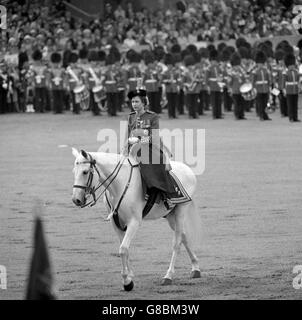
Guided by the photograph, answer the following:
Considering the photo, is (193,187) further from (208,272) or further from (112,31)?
(112,31)

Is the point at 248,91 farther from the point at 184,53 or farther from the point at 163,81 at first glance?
the point at 184,53

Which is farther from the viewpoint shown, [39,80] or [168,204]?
[39,80]

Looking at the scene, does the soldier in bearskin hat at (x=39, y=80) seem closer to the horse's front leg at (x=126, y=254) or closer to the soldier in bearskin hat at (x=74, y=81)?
the soldier in bearskin hat at (x=74, y=81)

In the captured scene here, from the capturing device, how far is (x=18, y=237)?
13.6 m

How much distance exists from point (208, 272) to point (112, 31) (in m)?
28.8

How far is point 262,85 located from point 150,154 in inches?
734

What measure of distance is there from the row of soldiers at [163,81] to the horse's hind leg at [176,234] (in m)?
17.0

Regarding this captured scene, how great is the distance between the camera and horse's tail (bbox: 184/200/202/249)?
11.0 m

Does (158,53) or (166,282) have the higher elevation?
(158,53)

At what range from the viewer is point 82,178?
400 inches

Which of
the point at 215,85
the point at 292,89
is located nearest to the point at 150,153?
the point at 292,89

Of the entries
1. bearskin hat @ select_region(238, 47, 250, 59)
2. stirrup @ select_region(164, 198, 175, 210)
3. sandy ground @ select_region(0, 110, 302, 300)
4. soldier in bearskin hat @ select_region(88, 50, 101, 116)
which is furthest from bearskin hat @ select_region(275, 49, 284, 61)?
stirrup @ select_region(164, 198, 175, 210)

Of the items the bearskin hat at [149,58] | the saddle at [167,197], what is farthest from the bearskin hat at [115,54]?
the saddle at [167,197]
